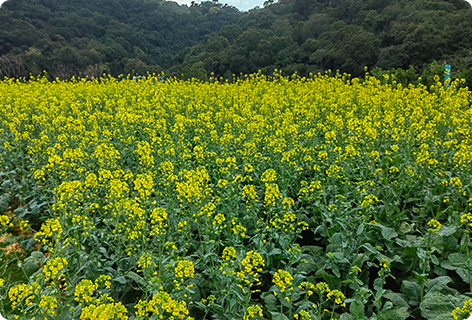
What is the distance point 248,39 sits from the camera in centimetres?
3147

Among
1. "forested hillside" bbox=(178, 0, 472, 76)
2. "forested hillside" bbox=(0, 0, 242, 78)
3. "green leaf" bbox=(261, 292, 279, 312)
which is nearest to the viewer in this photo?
"green leaf" bbox=(261, 292, 279, 312)

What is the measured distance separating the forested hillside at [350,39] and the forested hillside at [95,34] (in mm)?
10774

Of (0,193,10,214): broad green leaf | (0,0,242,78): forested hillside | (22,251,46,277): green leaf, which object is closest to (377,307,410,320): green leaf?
(22,251,46,277): green leaf

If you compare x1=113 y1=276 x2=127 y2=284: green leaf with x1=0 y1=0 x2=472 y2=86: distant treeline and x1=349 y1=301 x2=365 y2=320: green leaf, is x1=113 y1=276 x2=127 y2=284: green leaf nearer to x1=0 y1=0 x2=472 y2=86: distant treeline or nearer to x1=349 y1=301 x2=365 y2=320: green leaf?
x1=349 y1=301 x2=365 y2=320: green leaf

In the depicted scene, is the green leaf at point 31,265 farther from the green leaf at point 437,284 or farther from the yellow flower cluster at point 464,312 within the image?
the green leaf at point 437,284

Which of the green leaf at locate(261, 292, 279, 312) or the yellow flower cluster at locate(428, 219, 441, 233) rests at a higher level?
the yellow flower cluster at locate(428, 219, 441, 233)

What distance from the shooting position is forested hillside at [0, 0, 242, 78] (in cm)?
3241

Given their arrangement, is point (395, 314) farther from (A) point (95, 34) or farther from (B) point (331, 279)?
(A) point (95, 34)

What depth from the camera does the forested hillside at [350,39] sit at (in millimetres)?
19922

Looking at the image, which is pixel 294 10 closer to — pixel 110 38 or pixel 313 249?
pixel 110 38

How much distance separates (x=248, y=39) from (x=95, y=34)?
25.1m

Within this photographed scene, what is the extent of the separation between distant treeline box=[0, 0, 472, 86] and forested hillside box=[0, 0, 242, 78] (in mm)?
135

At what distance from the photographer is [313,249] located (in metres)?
3.58

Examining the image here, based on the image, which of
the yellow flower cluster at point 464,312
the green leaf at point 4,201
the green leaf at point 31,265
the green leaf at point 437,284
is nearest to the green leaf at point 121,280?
the green leaf at point 31,265
